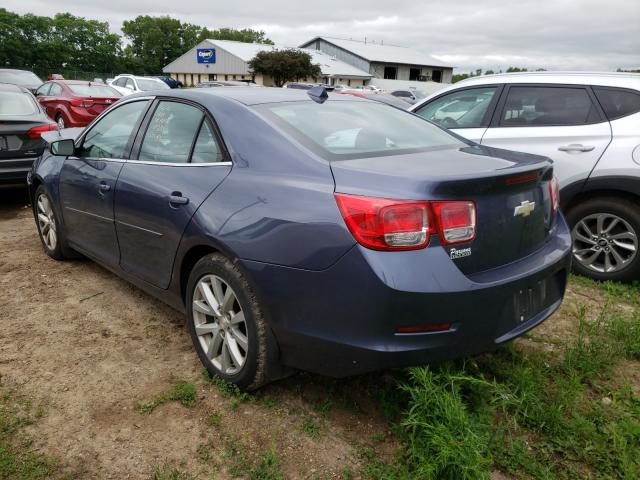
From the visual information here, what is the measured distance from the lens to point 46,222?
4.80m

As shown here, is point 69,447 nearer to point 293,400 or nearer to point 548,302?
point 293,400

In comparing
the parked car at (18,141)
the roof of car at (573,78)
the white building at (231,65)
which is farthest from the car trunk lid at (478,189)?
the white building at (231,65)

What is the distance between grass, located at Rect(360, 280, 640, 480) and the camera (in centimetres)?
218

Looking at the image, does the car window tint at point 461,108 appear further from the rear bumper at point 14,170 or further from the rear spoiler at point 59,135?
the rear bumper at point 14,170

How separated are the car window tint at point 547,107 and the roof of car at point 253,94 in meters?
2.07

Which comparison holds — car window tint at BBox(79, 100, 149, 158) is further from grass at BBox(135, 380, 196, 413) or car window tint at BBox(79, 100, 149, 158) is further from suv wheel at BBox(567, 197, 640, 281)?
suv wheel at BBox(567, 197, 640, 281)

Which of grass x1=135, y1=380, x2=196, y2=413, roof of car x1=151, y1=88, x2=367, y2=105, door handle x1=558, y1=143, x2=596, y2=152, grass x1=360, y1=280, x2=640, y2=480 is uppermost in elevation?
roof of car x1=151, y1=88, x2=367, y2=105

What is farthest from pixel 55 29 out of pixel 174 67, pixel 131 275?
pixel 131 275

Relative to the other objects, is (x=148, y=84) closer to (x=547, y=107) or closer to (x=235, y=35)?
(x=547, y=107)

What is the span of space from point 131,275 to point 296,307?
166cm

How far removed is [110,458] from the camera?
233 cm

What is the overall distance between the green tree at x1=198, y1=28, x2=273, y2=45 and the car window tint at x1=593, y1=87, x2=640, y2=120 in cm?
11286

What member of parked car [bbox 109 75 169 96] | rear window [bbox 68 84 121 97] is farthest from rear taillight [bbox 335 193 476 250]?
parked car [bbox 109 75 169 96]

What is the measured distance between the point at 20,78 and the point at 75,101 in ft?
16.0
